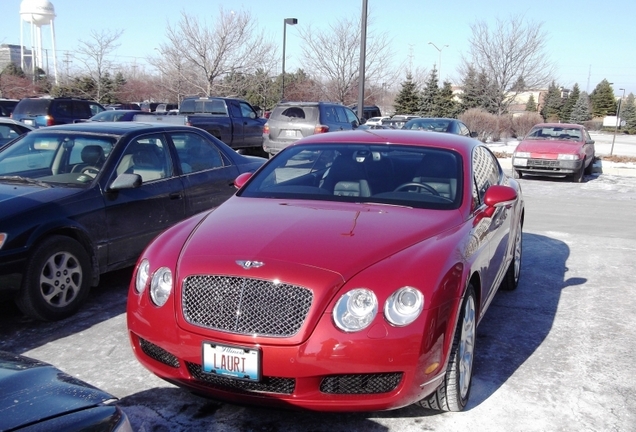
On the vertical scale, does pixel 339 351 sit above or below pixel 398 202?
below

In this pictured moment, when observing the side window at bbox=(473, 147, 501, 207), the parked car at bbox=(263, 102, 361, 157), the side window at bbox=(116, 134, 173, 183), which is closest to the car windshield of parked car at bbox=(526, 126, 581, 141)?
the parked car at bbox=(263, 102, 361, 157)

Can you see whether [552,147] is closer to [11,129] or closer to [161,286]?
[11,129]

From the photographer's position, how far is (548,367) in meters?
4.29

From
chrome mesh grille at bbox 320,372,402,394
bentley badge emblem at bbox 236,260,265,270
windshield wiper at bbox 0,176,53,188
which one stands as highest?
windshield wiper at bbox 0,176,53,188

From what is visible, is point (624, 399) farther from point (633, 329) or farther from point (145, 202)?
point (145, 202)

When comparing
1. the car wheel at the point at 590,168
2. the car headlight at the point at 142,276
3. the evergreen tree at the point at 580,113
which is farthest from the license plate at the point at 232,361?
the evergreen tree at the point at 580,113

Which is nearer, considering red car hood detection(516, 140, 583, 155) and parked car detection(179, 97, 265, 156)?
red car hood detection(516, 140, 583, 155)

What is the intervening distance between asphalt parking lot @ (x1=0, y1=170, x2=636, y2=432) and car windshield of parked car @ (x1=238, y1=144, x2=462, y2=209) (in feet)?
4.06

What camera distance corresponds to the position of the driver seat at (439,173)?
4348mm

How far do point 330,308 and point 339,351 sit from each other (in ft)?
0.68

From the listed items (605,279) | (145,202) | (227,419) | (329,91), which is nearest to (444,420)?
(227,419)

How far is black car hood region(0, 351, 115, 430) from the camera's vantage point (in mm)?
2033

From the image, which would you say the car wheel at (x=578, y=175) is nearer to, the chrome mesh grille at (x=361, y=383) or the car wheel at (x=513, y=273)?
the car wheel at (x=513, y=273)

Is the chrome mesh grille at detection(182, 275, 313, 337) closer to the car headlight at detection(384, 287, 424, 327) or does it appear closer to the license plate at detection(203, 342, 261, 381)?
the license plate at detection(203, 342, 261, 381)
